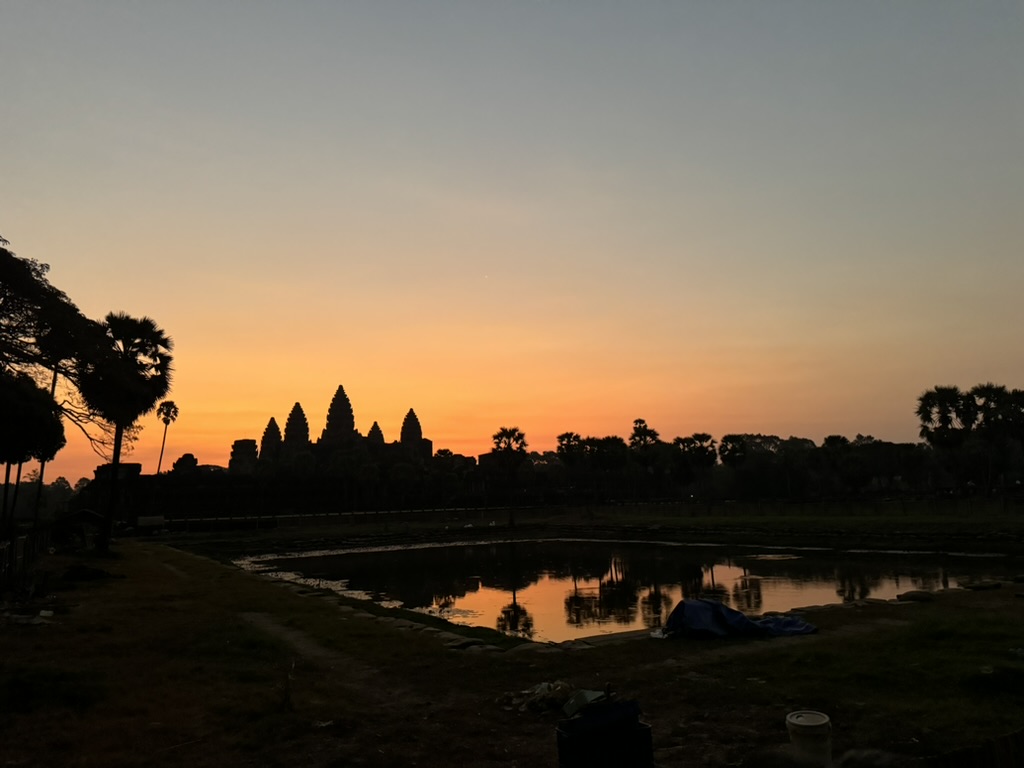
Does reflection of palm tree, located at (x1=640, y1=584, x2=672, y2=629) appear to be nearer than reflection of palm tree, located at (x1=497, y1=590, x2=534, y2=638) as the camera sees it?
No

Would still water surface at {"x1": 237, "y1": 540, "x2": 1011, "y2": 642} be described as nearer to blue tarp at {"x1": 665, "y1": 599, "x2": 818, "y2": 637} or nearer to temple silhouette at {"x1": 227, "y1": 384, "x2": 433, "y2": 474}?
blue tarp at {"x1": 665, "y1": 599, "x2": 818, "y2": 637}

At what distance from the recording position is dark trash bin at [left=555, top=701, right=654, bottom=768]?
5.71 metres

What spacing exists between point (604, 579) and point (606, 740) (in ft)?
86.5

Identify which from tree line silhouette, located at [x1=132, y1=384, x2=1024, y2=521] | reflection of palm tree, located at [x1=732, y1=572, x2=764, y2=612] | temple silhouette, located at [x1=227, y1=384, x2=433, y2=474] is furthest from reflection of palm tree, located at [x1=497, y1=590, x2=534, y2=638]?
temple silhouette, located at [x1=227, y1=384, x2=433, y2=474]

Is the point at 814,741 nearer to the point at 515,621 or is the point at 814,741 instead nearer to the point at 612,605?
the point at 515,621

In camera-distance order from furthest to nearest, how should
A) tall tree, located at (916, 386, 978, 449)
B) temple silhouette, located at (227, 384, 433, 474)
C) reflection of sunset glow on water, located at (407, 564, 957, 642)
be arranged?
1. temple silhouette, located at (227, 384, 433, 474)
2. tall tree, located at (916, 386, 978, 449)
3. reflection of sunset glow on water, located at (407, 564, 957, 642)

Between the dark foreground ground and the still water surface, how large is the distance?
5.40 meters

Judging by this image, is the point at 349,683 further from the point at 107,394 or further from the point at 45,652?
the point at 107,394

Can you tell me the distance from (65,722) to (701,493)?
12655 centimetres

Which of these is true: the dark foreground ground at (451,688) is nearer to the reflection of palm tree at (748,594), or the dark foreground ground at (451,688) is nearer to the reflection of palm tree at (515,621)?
the reflection of palm tree at (515,621)

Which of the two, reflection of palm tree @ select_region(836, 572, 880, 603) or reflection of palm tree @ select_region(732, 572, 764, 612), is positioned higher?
reflection of palm tree @ select_region(836, 572, 880, 603)

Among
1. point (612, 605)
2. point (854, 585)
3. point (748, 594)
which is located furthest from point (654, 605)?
point (854, 585)

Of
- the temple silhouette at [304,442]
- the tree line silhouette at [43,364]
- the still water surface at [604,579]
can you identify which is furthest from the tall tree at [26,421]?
the temple silhouette at [304,442]

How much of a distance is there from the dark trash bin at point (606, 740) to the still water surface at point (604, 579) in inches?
481
